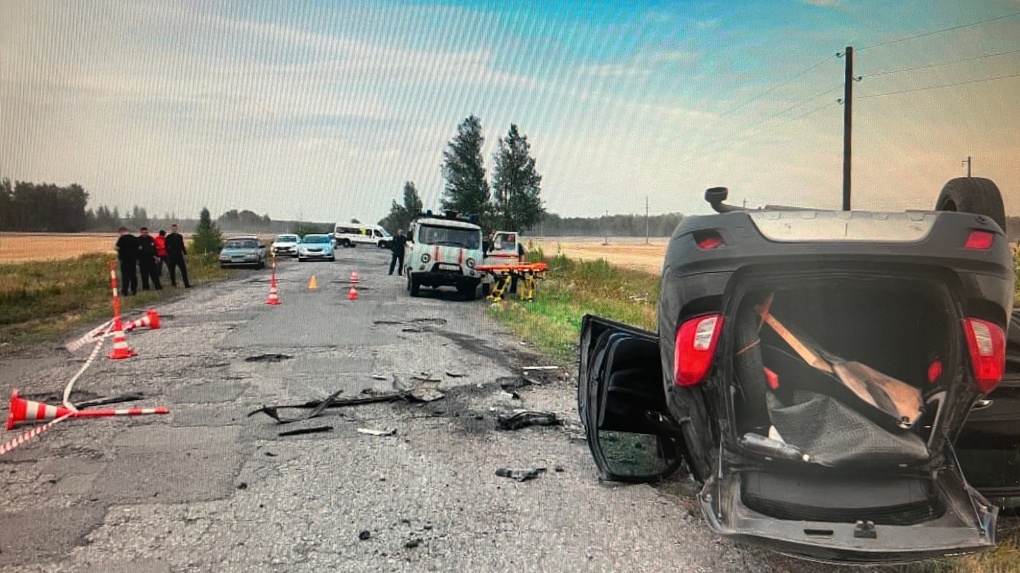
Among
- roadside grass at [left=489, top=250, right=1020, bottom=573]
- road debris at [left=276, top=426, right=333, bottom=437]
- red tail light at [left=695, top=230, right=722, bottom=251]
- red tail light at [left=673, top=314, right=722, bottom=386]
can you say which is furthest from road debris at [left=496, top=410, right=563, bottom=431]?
red tail light at [left=695, top=230, right=722, bottom=251]

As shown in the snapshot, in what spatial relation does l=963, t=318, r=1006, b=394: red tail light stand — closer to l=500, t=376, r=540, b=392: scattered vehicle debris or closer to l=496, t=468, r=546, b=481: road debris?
l=496, t=468, r=546, b=481: road debris

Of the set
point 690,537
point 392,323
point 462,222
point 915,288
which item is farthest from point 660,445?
point 462,222

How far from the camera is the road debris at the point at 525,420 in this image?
20.6ft

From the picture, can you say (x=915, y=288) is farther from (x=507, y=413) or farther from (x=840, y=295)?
(x=507, y=413)

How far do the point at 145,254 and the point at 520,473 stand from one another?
59.0 ft

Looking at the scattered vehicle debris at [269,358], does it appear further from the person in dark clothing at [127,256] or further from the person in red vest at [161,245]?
the person in red vest at [161,245]

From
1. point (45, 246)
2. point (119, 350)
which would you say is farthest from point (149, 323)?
point (45, 246)

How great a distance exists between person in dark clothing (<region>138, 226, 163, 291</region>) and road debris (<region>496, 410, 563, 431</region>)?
16.3m

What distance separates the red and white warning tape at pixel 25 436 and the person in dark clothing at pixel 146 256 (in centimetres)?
1431

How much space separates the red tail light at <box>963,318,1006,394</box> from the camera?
302cm

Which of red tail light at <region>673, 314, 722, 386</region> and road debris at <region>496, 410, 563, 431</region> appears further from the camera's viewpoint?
road debris at <region>496, 410, 563, 431</region>

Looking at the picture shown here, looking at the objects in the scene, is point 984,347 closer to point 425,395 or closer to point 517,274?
point 425,395

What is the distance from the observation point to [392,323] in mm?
13359

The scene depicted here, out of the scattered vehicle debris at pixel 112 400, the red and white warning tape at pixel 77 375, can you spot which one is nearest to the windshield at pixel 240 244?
the red and white warning tape at pixel 77 375
